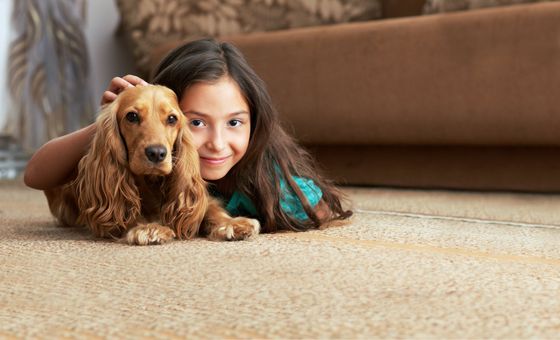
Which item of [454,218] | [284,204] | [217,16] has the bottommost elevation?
[454,218]

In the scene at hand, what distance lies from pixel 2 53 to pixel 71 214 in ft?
6.01

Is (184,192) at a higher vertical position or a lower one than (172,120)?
lower

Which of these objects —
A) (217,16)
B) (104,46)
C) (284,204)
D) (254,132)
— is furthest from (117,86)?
(104,46)

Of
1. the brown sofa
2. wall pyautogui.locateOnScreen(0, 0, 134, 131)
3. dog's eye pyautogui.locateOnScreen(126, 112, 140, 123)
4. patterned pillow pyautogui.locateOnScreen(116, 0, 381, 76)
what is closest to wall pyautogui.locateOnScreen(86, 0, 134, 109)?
wall pyautogui.locateOnScreen(0, 0, 134, 131)

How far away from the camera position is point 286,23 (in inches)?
104

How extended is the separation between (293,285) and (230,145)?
1.67ft

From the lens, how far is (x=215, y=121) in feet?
4.18

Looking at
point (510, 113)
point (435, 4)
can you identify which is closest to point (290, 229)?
point (510, 113)

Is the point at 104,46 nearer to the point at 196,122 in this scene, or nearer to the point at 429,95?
the point at 429,95

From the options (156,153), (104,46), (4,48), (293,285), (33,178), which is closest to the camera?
(293,285)

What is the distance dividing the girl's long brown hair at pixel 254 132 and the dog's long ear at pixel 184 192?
0.14 m

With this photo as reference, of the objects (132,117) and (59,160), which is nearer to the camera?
(132,117)

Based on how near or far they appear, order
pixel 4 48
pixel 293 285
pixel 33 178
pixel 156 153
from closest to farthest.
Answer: pixel 293 285 → pixel 156 153 → pixel 33 178 → pixel 4 48

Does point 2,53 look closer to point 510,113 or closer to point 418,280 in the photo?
point 510,113
